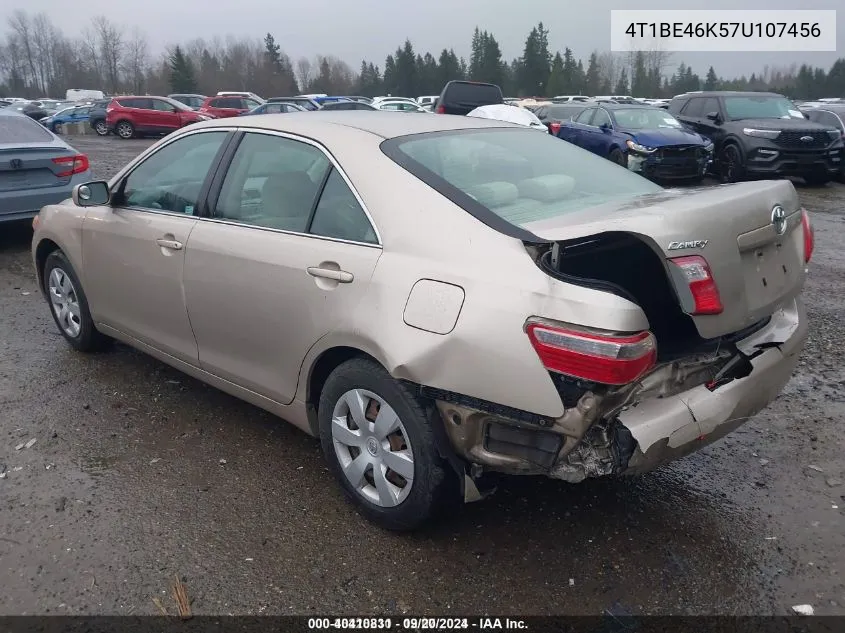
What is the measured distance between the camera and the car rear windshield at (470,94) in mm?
13398

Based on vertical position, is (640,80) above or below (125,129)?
above

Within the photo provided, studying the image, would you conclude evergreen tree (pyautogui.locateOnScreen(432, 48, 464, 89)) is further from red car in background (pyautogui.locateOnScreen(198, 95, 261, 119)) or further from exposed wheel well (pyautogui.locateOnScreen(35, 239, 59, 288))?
exposed wheel well (pyautogui.locateOnScreen(35, 239, 59, 288))

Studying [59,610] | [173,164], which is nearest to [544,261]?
[59,610]

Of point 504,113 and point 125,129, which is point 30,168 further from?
point 125,129

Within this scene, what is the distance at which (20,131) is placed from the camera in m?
8.33

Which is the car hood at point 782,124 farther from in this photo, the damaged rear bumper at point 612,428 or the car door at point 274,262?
the car door at point 274,262

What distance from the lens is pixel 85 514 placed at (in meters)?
3.08

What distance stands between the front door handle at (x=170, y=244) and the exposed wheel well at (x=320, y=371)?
113cm

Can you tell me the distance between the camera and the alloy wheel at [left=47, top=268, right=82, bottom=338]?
190 inches

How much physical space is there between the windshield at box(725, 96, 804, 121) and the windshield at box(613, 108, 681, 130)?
140 centimetres

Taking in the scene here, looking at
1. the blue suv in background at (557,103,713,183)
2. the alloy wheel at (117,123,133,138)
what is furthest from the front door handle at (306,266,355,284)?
the alloy wheel at (117,123,133,138)

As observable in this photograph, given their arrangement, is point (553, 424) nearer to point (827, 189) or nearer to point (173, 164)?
point (173, 164)

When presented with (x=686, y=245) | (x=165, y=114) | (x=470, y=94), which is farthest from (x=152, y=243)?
(x=165, y=114)

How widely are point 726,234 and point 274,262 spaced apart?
185 cm
